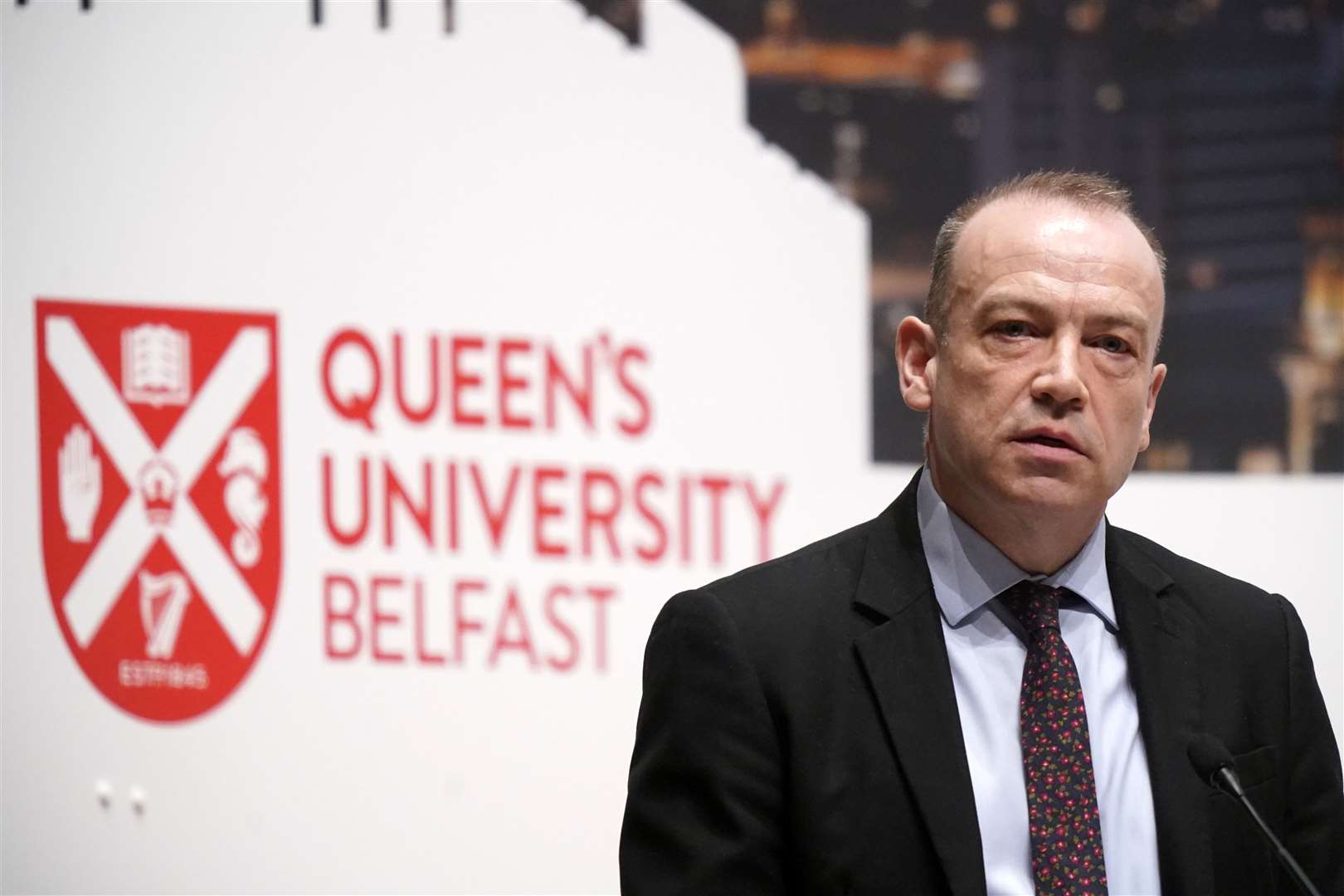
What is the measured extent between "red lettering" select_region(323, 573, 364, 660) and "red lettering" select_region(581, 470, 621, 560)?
48cm

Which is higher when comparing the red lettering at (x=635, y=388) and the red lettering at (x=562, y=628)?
the red lettering at (x=635, y=388)

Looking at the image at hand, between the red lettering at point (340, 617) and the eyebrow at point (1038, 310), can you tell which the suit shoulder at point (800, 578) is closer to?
the eyebrow at point (1038, 310)

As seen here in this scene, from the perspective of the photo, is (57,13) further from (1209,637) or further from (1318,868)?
(1318,868)

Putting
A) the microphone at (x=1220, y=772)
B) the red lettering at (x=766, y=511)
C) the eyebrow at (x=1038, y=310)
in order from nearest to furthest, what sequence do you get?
the microphone at (x=1220, y=772), the eyebrow at (x=1038, y=310), the red lettering at (x=766, y=511)

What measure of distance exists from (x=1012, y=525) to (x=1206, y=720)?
1.02 ft

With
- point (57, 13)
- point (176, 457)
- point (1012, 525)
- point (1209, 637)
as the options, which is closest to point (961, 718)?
point (1012, 525)

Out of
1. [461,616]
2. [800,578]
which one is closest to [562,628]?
[461,616]

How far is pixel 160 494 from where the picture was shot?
3006 mm

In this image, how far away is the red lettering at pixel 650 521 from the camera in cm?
276

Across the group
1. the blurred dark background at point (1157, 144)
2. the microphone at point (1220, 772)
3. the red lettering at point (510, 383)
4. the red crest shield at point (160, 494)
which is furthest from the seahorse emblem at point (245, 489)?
the microphone at point (1220, 772)

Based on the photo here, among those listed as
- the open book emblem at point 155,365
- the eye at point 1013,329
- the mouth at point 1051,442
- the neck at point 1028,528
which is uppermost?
the open book emblem at point 155,365

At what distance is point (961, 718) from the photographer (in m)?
1.63

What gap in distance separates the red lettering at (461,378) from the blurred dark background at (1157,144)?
0.68 m

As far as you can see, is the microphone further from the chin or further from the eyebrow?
the eyebrow
